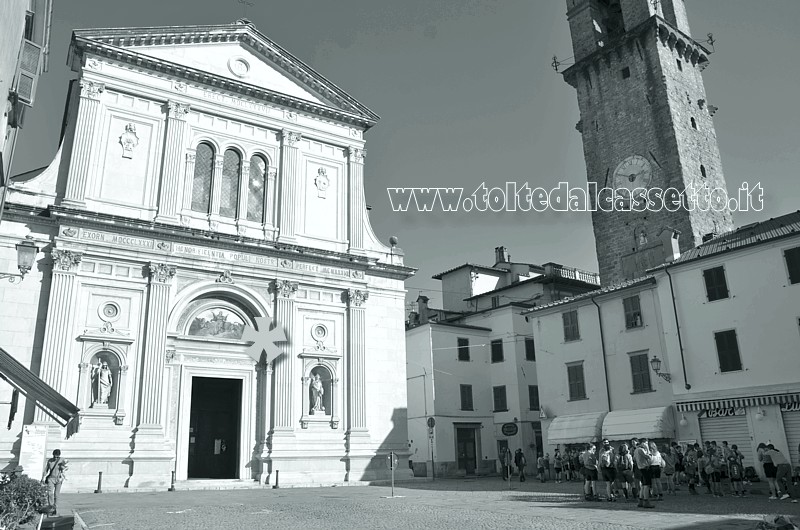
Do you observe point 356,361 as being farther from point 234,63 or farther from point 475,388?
point 234,63

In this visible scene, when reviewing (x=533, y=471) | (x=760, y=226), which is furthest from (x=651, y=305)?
(x=533, y=471)

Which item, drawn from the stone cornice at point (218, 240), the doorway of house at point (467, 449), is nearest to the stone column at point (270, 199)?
the stone cornice at point (218, 240)

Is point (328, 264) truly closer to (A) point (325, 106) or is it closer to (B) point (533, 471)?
(A) point (325, 106)

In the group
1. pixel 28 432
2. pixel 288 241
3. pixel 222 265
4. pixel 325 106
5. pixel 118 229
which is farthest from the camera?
pixel 325 106

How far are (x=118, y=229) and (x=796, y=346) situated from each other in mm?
24306

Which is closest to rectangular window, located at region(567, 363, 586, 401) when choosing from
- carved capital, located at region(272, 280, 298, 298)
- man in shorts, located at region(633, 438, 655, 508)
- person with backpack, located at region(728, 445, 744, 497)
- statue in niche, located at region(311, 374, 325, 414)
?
person with backpack, located at region(728, 445, 744, 497)

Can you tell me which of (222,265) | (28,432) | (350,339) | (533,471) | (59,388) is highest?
(222,265)

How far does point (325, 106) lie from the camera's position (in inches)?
1144

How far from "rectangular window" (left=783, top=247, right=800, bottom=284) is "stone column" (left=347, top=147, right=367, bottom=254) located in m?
16.8

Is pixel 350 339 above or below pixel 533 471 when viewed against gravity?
above

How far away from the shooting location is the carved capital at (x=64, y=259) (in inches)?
836

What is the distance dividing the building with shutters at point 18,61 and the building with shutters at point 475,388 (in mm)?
28518

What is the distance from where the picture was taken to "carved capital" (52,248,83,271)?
2123 cm

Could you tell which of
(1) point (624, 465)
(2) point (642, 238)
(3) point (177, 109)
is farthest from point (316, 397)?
(2) point (642, 238)
